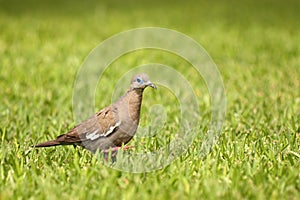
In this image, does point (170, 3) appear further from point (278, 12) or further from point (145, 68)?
point (145, 68)

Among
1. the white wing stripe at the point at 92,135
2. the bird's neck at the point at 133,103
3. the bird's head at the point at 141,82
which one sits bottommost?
the white wing stripe at the point at 92,135

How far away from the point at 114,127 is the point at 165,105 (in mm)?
2236

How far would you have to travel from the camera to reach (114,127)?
12.6ft

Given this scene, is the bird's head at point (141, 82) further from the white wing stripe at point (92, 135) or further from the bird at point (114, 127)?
the white wing stripe at point (92, 135)

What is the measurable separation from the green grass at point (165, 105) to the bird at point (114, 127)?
0.14 m

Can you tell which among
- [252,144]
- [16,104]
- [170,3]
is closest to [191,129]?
[252,144]

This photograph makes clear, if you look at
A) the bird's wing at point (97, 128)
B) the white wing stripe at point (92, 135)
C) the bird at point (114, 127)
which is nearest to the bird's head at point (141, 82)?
the bird at point (114, 127)

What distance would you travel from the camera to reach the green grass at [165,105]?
133 inches

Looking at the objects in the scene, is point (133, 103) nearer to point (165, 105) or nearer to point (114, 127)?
point (114, 127)

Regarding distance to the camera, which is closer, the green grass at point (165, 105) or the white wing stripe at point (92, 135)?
the green grass at point (165, 105)

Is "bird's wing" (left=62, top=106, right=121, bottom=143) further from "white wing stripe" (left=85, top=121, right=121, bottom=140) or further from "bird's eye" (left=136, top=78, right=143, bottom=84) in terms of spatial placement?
"bird's eye" (left=136, top=78, right=143, bottom=84)

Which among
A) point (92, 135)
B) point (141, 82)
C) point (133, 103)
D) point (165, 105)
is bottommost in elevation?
point (92, 135)

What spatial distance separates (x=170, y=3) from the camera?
16.5 meters

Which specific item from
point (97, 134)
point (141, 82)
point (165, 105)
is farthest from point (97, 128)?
point (165, 105)
